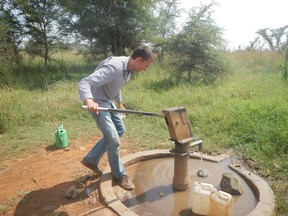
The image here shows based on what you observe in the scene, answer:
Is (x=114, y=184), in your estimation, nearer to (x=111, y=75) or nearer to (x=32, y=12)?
(x=111, y=75)

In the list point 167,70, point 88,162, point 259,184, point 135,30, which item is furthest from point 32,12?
point 259,184

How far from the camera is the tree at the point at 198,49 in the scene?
8938 millimetres

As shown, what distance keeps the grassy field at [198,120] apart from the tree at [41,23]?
490 cm

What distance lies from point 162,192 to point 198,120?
102 inches

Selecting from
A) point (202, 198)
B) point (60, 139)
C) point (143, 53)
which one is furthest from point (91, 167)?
point (143, 53)

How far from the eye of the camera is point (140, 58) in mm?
2873

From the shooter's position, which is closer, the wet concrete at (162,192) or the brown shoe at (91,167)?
the wet concrete at (162,192)

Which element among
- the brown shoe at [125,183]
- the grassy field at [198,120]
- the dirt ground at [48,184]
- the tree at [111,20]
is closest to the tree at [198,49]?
the grassy field at [198,120]

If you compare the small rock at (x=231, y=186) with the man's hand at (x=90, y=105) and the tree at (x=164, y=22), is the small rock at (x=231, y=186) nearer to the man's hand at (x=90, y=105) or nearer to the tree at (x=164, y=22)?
the man's hand at (x=90, y=105)

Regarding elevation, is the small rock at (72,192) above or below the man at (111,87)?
below

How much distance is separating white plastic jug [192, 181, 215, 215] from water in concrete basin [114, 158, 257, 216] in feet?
0.50

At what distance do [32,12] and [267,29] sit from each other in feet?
67.6

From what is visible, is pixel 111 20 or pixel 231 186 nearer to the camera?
pixel 231 186

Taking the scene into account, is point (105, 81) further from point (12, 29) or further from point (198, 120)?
point (12, 29)
